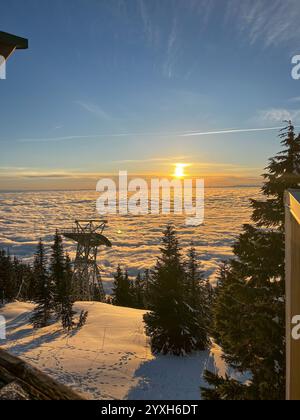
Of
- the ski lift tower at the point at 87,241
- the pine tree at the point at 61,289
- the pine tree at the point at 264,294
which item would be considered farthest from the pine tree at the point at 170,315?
the ski lift tower at the point at 87,241

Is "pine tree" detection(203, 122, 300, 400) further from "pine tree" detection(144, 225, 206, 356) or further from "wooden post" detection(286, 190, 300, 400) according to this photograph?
"pine tree" detection(144, 225, 206, 356)

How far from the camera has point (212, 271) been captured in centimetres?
9188

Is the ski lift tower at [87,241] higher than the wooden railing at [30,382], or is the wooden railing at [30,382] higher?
the wooden railing at [30,382]

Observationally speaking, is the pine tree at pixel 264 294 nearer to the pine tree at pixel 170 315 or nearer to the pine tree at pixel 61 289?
the pine tree at pixel 170 315

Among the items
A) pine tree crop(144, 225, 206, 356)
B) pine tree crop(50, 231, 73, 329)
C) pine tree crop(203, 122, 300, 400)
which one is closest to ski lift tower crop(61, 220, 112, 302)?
pine tree crop(50, 231, 73, 329)

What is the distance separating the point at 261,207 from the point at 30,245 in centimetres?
14248

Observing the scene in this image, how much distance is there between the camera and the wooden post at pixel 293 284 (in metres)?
4.38

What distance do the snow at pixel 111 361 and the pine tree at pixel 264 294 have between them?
598 centimetres

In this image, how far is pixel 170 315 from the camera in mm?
21922

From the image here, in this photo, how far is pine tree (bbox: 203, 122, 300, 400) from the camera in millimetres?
8469

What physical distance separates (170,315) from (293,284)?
1838 centimetres

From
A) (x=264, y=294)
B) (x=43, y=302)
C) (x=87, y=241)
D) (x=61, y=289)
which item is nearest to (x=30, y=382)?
(x=264, y=294)
